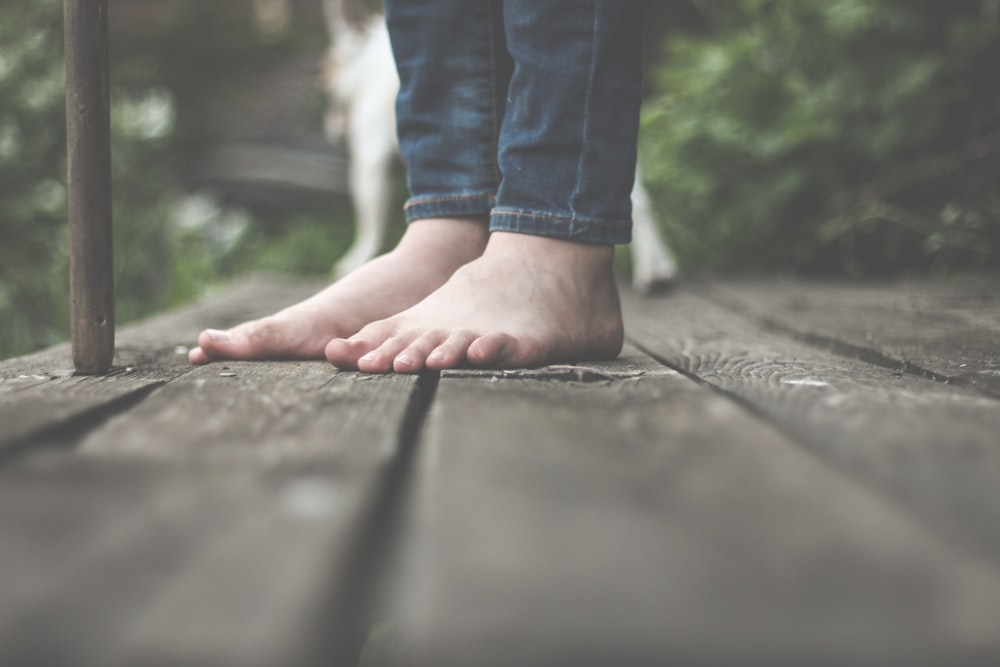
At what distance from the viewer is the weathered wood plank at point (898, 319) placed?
0.92 m

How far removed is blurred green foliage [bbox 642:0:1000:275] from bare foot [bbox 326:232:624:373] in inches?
58.6

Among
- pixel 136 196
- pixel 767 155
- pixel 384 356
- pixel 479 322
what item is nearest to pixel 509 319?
pixel 479 322

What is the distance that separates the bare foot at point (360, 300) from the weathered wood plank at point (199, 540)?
0.36m

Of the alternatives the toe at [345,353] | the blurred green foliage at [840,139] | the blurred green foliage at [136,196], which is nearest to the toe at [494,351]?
the toe at [345,353]

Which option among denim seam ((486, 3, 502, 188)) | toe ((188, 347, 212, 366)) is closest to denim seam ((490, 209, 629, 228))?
denim seam ((486, 3, 502, 188))

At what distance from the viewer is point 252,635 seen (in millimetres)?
298

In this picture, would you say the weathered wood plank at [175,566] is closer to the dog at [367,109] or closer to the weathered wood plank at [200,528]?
the weathered wood plank at [200,528]

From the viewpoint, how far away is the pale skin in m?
0.86

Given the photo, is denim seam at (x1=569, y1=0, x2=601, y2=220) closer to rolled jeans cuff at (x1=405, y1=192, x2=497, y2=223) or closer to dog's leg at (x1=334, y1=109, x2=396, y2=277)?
rolled jeans cuff at (x1=405, y1=192, x2=497, y2=223)

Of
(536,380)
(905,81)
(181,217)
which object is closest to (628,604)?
(536,380)

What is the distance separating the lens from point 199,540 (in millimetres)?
378

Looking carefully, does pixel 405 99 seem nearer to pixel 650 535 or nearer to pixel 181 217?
pixel 650 535

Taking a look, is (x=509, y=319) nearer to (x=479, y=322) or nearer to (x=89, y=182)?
(x=479, y=322)

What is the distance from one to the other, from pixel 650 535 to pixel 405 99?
34.3 inches
